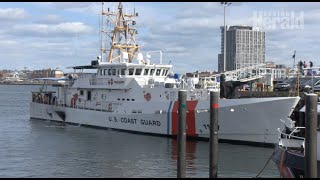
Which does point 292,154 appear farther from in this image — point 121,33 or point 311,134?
point 121,33

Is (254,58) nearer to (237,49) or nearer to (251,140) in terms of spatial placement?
(237,49)

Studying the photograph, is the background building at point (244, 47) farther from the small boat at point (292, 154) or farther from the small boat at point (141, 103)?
the small boat at point (292, 154)

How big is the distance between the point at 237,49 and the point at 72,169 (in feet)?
91.6

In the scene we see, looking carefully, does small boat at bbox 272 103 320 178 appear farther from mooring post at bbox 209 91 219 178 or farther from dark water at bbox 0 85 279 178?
dark water at bbox 0 85 279 178

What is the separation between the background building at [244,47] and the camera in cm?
4387

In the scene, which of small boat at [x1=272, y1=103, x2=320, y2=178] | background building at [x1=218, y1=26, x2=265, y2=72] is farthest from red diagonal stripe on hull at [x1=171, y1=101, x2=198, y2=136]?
background building at [x1=218, y1=26, x2=265, y2=72]

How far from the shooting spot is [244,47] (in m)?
45.4

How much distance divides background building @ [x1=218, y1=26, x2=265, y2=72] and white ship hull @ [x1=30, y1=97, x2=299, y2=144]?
1400cm

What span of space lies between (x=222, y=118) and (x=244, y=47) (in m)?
19.7

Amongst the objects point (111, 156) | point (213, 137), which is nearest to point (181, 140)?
point (213, 137)

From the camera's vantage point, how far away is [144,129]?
3086cm

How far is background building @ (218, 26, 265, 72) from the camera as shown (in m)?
43.9

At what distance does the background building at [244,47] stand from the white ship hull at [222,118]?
551 inches

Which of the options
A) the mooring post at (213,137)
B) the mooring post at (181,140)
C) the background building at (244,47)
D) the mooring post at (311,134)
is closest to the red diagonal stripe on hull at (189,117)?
the mooring post at (213,137)
